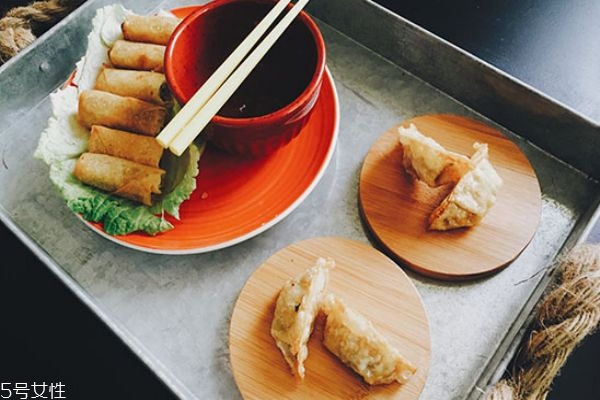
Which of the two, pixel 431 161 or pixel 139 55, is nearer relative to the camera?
pixel 431 161

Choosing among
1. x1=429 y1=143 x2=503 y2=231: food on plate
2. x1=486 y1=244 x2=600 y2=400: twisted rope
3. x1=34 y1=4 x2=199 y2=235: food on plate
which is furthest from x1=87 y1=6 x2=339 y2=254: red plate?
x1=486 y1=244 x2=600 y2=400: twisted rope

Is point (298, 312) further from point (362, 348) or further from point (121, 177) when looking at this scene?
point (121, 177)

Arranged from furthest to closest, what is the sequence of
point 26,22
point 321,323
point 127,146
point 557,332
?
point 26,22, point 127,146, point 321,323, point 557,332

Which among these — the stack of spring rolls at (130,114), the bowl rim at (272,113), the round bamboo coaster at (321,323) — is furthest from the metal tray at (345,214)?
the bowl rim at (272,113)

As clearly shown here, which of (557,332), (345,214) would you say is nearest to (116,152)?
(345,214)

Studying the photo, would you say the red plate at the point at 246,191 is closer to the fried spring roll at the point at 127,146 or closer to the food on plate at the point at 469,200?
the fried spring roll at the point at 127,146
